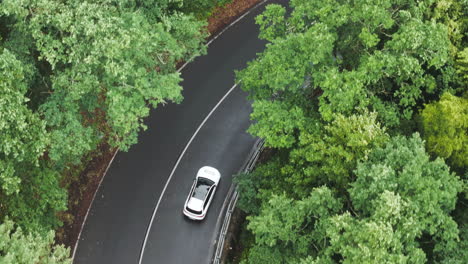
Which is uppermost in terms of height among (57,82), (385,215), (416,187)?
(57,82)

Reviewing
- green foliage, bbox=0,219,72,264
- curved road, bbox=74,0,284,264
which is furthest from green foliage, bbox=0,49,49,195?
curved road, bbox=74,0,284,264

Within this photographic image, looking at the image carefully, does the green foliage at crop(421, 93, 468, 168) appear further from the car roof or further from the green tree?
the car roof

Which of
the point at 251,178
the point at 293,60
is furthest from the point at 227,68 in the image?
the point at 293,60

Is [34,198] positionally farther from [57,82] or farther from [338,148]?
[338,148]

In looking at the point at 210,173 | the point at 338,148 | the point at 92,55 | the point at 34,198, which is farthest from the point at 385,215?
the point at 34,198

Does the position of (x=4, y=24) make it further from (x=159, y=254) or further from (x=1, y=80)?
(x=159, y=254)

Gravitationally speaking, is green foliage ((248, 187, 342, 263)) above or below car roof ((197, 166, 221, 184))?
above
